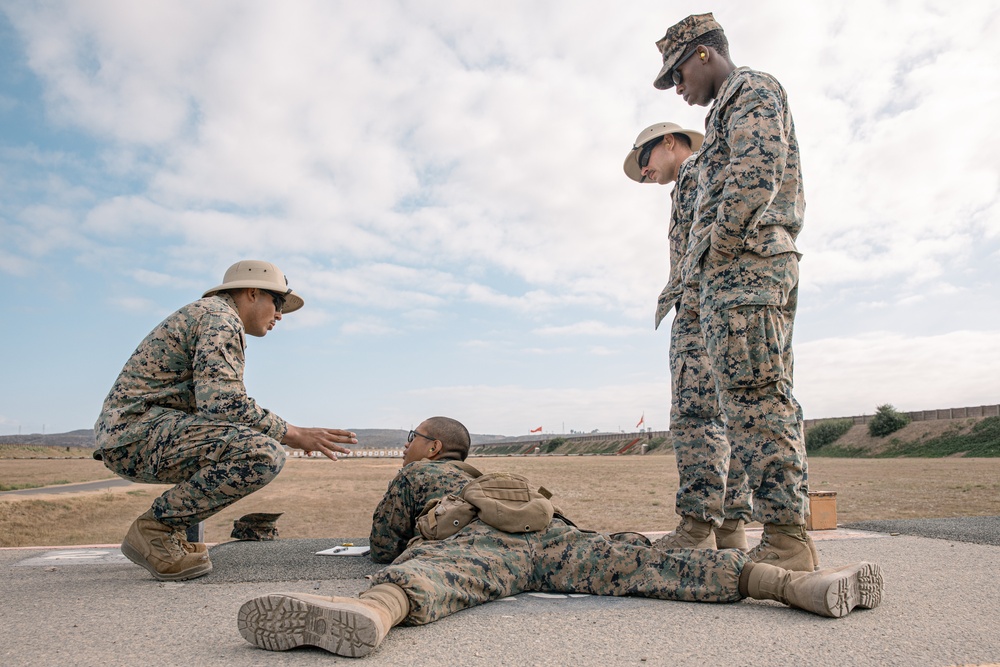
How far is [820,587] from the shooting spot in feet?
7.89

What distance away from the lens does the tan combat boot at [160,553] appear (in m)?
3.39

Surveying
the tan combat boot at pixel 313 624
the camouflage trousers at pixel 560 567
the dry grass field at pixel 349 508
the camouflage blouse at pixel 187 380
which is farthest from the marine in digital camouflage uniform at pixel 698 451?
the dry grass field at pixel 349 508

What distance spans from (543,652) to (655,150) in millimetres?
3108

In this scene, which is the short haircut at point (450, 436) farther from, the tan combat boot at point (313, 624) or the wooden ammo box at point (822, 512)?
the wooden ammo box at point (822, 512)

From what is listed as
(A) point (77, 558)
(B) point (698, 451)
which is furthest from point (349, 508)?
(B) point (698, 451)

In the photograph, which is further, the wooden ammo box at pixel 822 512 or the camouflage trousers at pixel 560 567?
the wooden ammo box at pixel 822 512

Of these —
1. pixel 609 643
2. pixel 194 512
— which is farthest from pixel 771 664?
pixel 194 512

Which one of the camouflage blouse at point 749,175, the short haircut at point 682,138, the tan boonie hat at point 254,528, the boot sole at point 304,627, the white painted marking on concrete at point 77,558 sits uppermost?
the short haircut at point 682,138

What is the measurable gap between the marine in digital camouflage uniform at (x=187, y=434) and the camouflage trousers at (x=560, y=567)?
1.11m

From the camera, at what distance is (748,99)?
3264mm

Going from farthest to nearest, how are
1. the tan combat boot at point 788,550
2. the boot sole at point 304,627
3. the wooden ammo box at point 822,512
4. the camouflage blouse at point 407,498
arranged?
the wooden ammo box at point 822,512
the camouflage blouse at point 407,498
the tan combat boot at point 788,550
the boot sole at point 304,627

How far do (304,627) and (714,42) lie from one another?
3181 millimetres

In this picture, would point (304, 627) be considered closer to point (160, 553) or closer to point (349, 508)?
point (160, 553)

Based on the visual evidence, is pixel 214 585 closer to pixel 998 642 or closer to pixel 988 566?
pixel 998 642
